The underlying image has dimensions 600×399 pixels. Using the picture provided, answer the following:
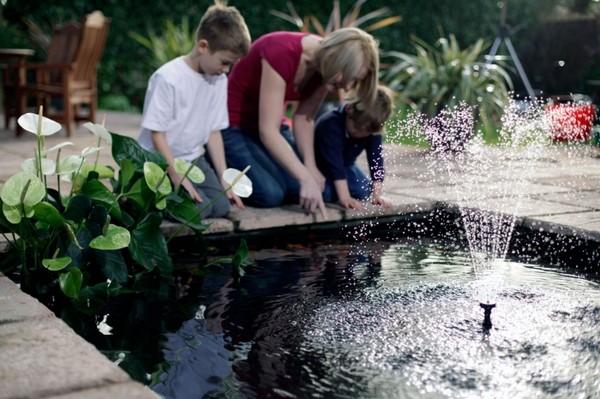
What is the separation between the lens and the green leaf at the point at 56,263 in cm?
205

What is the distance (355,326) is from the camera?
1.97 meters

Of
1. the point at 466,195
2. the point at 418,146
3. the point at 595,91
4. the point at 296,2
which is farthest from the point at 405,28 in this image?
the point at 466,195

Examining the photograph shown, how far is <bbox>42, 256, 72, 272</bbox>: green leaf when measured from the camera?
6.72ft

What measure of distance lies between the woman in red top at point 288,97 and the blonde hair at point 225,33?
0.26 meters

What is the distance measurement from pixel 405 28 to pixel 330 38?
7.78 metres

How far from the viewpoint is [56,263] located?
205 centimetres

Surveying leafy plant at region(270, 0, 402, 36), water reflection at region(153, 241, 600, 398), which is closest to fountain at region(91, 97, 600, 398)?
water reflection at region(153, 241, 600, 398)

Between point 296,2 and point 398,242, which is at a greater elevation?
point 296,2

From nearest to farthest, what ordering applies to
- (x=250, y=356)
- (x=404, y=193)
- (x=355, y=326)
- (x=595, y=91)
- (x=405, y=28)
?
(x=250, y=356) → (x=355, y=326) → (x=404, y=193) → (x=595, y=91) → (x=405, y=28)

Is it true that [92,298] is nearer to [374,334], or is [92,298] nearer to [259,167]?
[374,334]

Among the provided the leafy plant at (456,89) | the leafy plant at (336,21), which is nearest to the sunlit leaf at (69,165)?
the leafy plant at (456,89)

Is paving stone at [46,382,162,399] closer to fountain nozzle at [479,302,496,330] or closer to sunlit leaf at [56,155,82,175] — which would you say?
fountain nozzle at [479,302,496,330]

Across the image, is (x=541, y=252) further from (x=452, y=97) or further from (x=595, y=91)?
(x=595, y=91)

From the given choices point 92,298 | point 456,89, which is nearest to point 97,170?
point 92,298
